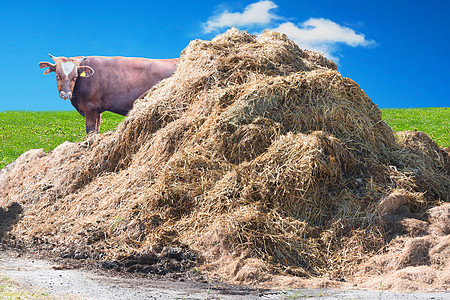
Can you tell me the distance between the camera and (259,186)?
633 centimetres

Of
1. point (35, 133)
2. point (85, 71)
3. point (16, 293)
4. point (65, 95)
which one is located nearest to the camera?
point (16, 293)

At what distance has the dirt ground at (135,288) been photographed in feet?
14.6

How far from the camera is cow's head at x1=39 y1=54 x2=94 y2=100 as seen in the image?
1241 cm

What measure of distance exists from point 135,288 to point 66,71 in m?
9.28

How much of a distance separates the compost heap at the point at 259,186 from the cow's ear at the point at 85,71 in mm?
4247

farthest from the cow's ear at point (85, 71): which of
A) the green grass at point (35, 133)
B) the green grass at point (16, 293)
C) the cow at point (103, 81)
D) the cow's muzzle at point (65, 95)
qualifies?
the green grass at point (16, 293)

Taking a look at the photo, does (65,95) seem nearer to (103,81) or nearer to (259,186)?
(103,81)

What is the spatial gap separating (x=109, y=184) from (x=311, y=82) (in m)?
4.04

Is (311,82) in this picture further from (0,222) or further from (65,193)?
(0,222)

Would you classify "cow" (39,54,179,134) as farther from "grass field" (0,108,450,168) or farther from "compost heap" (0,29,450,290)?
"compost heap" (0,29,450,290)

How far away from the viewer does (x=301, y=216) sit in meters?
6.22

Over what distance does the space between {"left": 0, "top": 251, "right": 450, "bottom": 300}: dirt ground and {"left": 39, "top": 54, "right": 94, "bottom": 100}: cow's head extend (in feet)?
25.2

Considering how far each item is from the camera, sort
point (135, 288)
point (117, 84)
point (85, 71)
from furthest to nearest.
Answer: point (117, 84) → point (85, 71) → point (135, 288)

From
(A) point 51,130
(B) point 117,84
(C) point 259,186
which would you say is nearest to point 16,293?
(C) point 259,186
